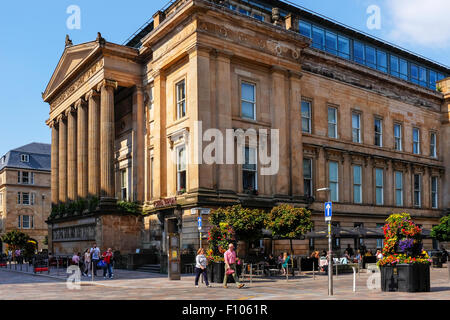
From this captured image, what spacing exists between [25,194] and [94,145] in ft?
158

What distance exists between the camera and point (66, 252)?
145 ft

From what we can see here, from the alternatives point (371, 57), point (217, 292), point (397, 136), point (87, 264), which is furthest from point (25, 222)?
point (217, 292)

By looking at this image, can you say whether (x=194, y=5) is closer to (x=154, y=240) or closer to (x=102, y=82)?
(x=102, y=82)

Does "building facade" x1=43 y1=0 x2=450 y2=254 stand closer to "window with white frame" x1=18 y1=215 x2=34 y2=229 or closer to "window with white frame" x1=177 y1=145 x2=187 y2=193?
"window with white frame" x1=177 y1=145 x2=187 y2=193

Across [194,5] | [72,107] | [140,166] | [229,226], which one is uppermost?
[194,5]

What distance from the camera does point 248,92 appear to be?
116 ft

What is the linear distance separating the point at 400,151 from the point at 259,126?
1661cm

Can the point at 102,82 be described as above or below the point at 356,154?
above

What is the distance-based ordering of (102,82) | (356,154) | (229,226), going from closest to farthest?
(229,226) < (102,82) < (356,154)

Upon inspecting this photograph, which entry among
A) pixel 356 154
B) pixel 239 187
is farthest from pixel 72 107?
pixel 356 154

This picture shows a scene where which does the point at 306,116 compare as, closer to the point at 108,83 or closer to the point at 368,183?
the point at 368,183

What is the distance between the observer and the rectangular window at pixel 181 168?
113 ft

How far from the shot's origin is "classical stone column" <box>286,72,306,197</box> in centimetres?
3609

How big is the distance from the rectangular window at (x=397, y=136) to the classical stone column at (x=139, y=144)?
21.4 m
